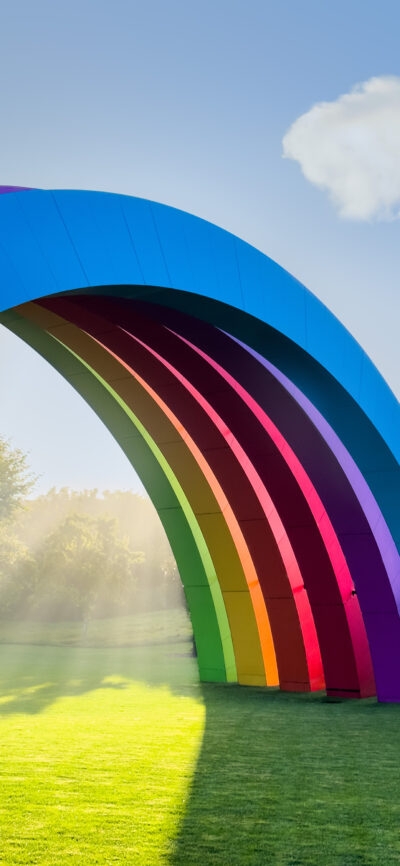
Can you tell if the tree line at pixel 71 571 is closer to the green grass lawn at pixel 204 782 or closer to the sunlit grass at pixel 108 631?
the sunlit grass at pixel 108 631

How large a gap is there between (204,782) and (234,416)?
6159 mm

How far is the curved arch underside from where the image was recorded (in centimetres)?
704

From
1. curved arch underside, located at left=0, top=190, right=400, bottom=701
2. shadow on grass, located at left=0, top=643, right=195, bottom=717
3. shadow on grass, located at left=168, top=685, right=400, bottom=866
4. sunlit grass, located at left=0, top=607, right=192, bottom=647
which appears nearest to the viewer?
shadow on grass, located at left=168, top=685, right=400, bottom=866

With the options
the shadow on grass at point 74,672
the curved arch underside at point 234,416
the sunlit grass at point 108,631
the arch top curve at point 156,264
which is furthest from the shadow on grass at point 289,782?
the sunlit grass at point 108,631

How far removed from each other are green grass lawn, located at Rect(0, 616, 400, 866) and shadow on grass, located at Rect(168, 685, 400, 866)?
0.05 feet

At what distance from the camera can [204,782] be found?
24.9 ft

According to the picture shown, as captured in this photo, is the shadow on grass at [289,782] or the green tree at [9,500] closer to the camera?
the shadow on grass at [289,782]

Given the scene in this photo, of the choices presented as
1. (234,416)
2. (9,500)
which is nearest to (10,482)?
(9,500)

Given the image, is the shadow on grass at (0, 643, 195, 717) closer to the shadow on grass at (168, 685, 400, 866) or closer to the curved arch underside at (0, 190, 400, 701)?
the curved arch underside at (0, 190, 400, 701)

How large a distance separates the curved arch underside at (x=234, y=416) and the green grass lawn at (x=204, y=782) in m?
1.29

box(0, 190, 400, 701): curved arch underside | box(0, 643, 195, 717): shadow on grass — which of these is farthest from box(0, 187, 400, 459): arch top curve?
box(0, 643, 195, 717): shadow on grass

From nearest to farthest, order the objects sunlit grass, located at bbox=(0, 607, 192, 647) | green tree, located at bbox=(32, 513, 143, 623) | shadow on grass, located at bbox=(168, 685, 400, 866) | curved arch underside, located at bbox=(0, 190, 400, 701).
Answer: shadow on grass, located at bbox=(168, 685, 400, 866), curved arch underside, located at bbox=(0, 190, 400, 701), sunlit grass, located at bbox=(0, 607, 192, 647), green tree, located at bbox=(32, 513, 143, 623)

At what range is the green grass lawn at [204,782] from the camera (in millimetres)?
5684

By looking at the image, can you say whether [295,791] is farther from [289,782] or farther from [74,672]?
[74,672]
